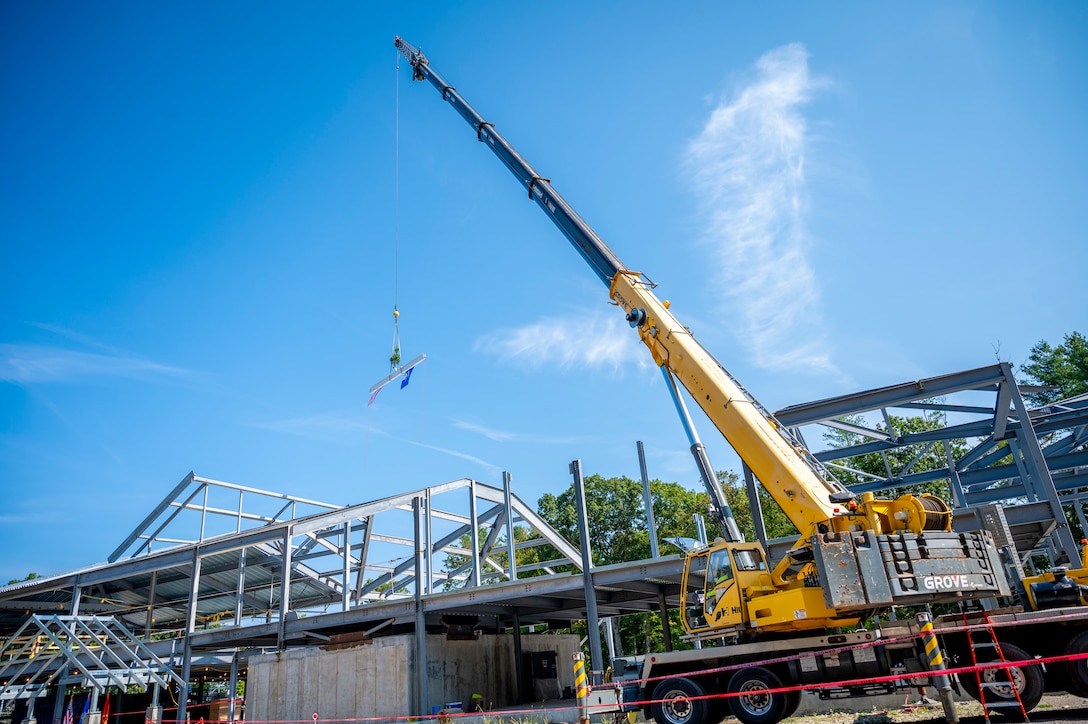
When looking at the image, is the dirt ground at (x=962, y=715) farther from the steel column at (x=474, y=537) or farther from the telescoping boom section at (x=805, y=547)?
the steel column at (x=474, y=537)

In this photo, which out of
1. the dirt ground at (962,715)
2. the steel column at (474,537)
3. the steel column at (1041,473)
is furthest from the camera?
the steel column at (474,537)

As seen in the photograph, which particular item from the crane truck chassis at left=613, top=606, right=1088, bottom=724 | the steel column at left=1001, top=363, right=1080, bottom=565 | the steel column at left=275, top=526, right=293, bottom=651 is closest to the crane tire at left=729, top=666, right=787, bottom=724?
the crane truck chassis at left=613, top=606, right=1088, bottom=724

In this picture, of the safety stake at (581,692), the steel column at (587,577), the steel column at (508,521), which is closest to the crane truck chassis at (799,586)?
the safety stake at (581,692)

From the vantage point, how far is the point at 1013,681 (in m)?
9.79

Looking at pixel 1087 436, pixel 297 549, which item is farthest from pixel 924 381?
pixel 297 549

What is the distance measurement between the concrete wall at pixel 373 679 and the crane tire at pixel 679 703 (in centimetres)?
806

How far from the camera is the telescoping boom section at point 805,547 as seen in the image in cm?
975

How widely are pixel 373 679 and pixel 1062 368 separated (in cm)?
4608

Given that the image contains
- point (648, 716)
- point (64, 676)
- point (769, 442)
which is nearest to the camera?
point (769, 442)

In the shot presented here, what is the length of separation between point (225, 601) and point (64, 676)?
36.0 feet

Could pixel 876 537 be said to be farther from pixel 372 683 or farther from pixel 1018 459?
pixel 372 683

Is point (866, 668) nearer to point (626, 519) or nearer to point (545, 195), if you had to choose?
point (545, 195)

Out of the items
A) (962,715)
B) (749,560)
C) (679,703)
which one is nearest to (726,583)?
(749,560)

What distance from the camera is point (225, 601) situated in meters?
34.5
